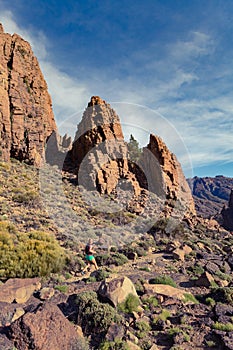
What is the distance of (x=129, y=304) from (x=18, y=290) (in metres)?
3.52

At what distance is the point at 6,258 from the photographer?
9945 mm

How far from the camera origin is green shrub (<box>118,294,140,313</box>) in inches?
268

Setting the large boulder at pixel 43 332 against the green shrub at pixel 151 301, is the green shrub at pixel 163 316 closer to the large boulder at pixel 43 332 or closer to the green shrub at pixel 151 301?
the green shrub at pixel 151 301

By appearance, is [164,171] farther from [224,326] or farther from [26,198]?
[224,326]

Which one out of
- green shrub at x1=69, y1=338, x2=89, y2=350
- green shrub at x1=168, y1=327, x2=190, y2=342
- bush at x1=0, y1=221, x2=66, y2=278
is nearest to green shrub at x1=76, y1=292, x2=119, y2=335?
green shrub at x1=69, y1=338, x2=89, y2=350

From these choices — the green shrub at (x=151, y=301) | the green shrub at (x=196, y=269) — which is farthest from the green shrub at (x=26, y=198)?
the green shrub at (x=151, y=301)

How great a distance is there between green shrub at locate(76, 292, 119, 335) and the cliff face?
78.7ft

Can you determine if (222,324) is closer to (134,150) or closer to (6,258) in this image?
(6,258)

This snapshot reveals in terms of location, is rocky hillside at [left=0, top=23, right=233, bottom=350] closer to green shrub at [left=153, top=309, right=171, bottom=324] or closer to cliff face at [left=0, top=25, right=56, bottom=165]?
green shrub at [left=153, top=309, right=171, bottom=324]

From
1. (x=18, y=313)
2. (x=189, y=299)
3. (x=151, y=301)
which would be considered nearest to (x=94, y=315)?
(x=18, y=313)

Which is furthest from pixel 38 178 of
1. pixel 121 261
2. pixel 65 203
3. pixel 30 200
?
pixel 121 261

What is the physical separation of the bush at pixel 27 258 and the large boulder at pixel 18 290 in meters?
1.48

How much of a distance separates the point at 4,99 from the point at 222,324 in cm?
3026

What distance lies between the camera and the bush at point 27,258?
378 inches
